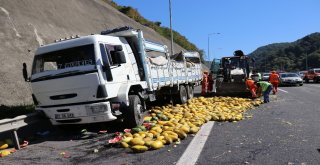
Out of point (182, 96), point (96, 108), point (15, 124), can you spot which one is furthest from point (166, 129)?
point (182, 96)

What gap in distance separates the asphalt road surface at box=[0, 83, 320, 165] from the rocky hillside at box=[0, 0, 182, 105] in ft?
29.6

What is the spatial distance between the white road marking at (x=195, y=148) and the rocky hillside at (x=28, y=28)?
36.6 ft

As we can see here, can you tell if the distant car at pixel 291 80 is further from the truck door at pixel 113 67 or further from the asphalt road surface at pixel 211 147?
the truck door at pixel 113 67

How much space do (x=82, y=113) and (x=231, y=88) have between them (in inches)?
480

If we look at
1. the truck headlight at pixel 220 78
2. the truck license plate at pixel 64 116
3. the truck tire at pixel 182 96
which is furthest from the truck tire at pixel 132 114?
the truck headlight at pixel 220 78

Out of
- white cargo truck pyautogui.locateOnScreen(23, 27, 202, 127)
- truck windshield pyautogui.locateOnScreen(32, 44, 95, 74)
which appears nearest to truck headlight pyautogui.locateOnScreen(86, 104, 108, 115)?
white cargo truck pyautogui.locateOnScreen(23, 27, 202, 127)

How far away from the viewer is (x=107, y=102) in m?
8.67

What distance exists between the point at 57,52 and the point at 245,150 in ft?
16.9

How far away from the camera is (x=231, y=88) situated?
64.4ft

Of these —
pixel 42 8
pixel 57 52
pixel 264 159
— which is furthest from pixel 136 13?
pixel 264 159

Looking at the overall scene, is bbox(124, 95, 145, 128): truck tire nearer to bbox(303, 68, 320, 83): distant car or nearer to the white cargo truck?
the white cargo truck

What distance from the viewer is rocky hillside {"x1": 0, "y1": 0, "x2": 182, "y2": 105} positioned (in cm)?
1873

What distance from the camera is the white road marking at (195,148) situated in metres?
6.21

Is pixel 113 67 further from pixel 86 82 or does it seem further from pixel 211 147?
pixel 211 147
